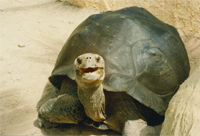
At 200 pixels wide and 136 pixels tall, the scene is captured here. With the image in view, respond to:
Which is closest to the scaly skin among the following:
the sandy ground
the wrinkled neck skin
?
the wrinkled neck skin

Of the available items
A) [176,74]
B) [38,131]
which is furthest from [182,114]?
[38,131]

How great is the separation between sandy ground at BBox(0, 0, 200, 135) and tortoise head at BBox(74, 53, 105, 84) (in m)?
1.02

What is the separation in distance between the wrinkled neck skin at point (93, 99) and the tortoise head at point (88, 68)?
10 cm

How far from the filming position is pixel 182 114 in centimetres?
201

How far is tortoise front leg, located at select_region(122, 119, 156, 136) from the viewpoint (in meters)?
2.80

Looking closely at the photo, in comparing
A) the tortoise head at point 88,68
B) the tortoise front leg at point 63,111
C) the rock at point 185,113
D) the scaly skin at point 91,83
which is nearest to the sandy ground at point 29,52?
the tortoise front leg at point 63,111

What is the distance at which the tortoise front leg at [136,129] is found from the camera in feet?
9.18

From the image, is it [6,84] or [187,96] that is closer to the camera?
[187,96]

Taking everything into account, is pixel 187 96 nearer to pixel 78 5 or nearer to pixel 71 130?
pixel 71 130

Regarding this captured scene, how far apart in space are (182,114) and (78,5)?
5201 mm

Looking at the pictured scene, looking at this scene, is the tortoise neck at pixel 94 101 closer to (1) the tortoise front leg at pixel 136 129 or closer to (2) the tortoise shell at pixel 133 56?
(2) the tortoise shell at pixel 133 56

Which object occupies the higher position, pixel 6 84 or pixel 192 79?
pixel 192 79

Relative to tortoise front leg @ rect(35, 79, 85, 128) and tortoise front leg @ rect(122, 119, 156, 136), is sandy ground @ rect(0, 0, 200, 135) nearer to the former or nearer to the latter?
tortoise front leg @ rect(35, 79, 85, 128)

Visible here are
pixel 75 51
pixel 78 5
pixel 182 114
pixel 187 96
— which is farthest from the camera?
pixel 78 5
